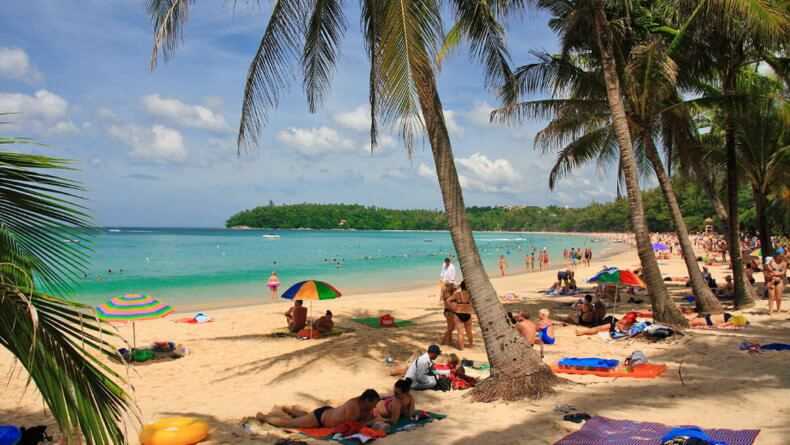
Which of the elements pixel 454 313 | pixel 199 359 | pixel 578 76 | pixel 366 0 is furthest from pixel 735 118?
pixel 199 359

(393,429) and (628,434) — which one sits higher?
(628,434)

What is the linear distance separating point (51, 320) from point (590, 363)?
293 inches

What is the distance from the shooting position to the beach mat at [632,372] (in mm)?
7480

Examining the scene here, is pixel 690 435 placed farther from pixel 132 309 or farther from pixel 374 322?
pixel 374 322

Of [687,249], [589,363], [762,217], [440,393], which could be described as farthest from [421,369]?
[762,217]

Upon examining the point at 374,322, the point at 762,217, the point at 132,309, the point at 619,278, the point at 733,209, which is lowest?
the point at 374,322

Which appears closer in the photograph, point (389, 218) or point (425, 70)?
point (425, 70)

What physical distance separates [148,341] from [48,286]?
9692mm

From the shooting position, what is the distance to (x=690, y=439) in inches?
167

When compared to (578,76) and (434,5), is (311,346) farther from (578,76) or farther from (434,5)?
(578,76)

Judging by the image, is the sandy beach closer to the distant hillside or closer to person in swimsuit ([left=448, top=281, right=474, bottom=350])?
person in swimsuit ([left=448, top=281, right=474, bottom=350])

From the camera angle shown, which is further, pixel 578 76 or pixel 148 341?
pixel 578 76

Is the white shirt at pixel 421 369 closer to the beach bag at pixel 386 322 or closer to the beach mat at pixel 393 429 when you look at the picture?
the beach mat at pixel 393 429

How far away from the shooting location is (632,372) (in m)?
7.62
